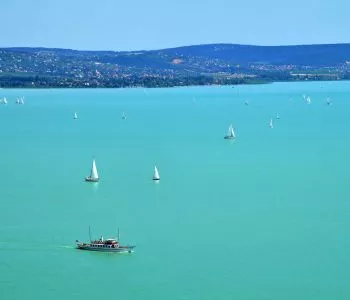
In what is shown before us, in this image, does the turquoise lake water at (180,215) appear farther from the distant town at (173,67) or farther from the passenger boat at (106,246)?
the distant town at (173,67)

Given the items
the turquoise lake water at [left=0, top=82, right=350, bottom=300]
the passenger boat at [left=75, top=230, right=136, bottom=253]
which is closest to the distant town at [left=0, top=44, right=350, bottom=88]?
the turquoise lake water at [left=0, top=82, right=350, bottom=300]

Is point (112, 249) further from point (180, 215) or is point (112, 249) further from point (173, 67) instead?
point (173, 67)

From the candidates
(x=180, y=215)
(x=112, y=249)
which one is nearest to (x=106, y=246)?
(x=112, y=249)

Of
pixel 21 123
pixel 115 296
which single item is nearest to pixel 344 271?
pixel 115 296

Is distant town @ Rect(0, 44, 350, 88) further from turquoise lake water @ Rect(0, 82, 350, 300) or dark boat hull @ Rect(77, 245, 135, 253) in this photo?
dark boat hull @ Rect(77, 245, 135, 253)

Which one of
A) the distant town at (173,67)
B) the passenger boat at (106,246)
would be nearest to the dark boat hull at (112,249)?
the passenger boat at (106,246)

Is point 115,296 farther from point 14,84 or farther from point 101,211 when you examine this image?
point 14,84

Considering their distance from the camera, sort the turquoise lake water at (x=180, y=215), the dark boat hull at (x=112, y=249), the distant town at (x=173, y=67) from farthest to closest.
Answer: the distant town at (x=173, y=67) → the dark boat hull at (x=112, y=249) → the turquoise lake water at (x=180, y=215)
